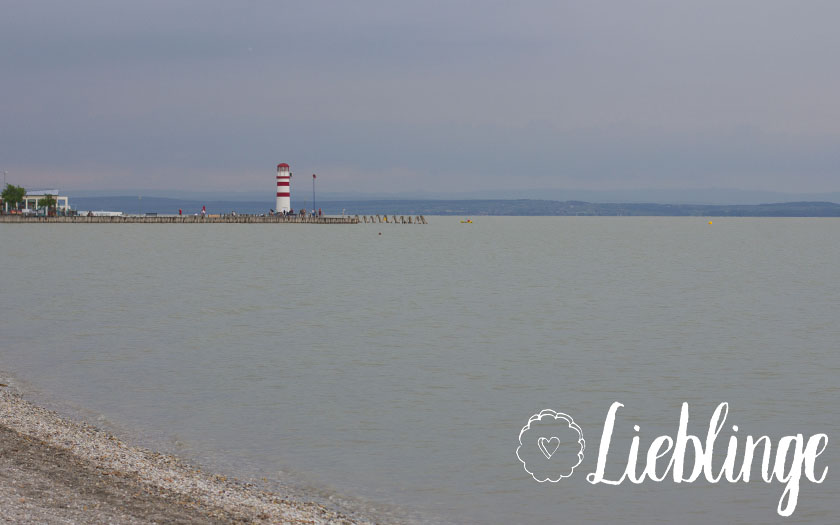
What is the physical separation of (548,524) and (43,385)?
13.9 meters

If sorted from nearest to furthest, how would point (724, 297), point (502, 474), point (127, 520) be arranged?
point (127, 520)
point (502, 474)
point (724, 297)

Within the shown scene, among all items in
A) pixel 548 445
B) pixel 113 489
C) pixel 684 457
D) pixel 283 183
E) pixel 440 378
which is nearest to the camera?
pixel 113 489

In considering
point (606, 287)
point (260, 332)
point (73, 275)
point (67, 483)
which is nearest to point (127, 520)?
point (67, 483)

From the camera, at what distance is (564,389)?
829 inches

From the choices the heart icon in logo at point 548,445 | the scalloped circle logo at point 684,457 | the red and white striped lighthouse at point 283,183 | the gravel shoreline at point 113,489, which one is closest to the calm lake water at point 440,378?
the scalloped circle logo at point 684,457

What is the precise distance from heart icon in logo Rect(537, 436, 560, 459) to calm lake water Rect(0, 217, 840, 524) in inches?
19.1

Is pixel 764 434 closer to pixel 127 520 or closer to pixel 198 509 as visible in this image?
pixel 198 509

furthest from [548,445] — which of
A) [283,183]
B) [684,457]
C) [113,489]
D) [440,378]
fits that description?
[283,183]

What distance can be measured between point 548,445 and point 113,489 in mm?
7753

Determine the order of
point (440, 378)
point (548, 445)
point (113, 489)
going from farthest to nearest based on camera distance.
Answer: point (440, 378) < point (548, 445) < point (113, 489)

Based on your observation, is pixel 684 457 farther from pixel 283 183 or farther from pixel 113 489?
pixel 283 183

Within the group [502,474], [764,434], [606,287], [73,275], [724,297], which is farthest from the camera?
[73,275]

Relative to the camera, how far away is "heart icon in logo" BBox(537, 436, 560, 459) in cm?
1545

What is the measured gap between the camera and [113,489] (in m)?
11.4
